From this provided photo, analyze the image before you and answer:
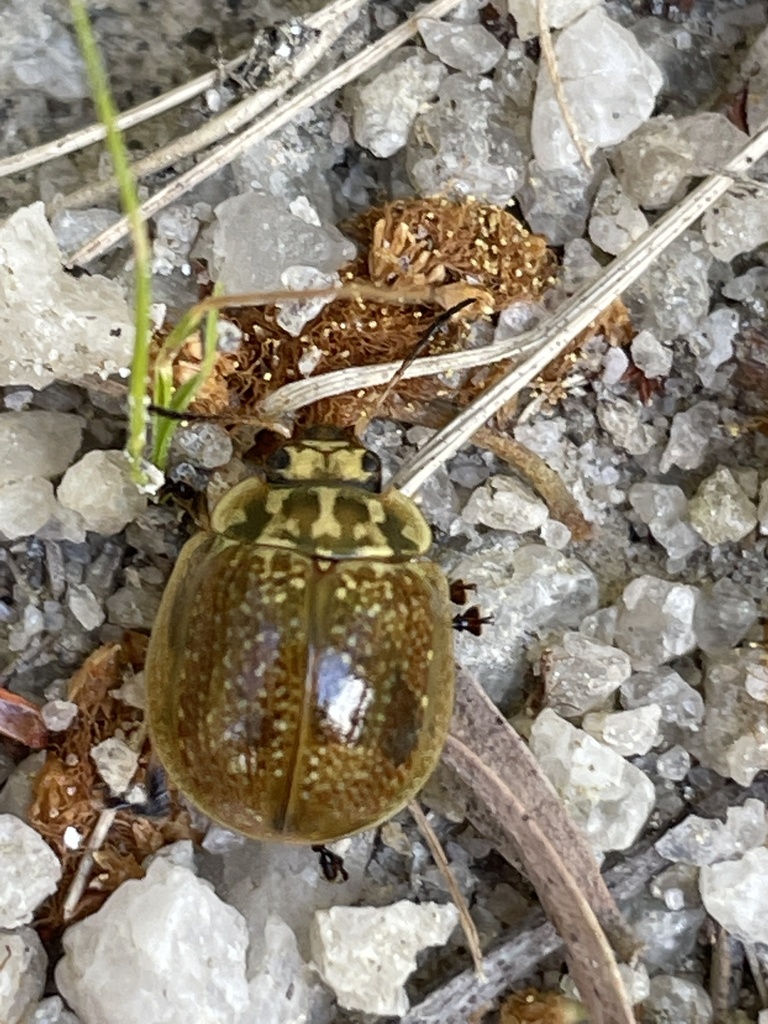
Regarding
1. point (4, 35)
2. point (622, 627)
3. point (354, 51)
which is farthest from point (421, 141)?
point (622, 627)

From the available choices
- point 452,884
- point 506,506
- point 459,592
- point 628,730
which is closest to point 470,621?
point 459,592

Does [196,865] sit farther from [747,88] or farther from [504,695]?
[747,88]

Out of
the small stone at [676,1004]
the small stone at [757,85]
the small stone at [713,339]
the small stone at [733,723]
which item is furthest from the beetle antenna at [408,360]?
the small stone at [676,1004]

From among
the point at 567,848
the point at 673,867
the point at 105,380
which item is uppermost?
the point at 105,380

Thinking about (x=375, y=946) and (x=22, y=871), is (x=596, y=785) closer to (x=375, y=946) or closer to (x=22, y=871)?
(x=375, y=946)

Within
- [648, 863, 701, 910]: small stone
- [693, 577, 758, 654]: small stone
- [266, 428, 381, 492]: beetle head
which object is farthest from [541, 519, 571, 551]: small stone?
[648, 863, 701, 910]: small stone

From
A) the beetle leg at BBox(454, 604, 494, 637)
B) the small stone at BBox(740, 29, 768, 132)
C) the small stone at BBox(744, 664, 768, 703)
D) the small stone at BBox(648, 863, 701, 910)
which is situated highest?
the small stone at BBox(740, 29, 768, 132)

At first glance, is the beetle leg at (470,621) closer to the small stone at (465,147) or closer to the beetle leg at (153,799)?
the beetle leg at (153,799)

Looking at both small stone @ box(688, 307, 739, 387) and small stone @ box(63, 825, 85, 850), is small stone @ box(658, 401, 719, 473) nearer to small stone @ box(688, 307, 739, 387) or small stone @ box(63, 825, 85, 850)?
small stone @ box(688, 307, 739, 387)
